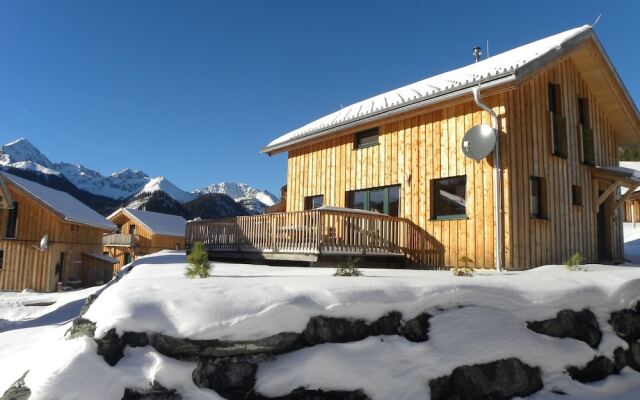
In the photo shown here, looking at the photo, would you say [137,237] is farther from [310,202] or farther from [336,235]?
[336,235]

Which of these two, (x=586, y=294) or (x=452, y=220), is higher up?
(x=452, y=220)

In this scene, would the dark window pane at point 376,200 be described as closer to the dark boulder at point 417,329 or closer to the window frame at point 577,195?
the window frame at point 577,195

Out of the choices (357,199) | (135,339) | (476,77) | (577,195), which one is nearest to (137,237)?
(357,199)

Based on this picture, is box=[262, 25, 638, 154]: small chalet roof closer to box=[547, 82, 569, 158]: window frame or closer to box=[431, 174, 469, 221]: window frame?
box=[547, 82, 569, 158]: window frame

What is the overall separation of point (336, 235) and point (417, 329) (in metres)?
5.40

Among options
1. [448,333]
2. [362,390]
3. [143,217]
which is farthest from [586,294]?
[143,217]

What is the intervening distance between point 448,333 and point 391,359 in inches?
34.8

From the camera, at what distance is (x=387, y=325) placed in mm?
4961

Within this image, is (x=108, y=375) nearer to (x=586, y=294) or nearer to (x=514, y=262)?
(x=586, y=294)

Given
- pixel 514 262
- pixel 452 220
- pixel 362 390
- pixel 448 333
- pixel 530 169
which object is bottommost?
pixel 362 390

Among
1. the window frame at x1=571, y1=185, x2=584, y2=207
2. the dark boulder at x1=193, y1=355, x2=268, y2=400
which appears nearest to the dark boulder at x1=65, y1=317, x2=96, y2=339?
the dark boulder at x1=193, y1=355, x2=268, y2=400

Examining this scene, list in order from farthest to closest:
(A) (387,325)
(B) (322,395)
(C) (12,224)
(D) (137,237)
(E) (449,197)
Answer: (D) (137,237) < (C) (12,224) < (E) (449,197) < (A) (387,325) < (B) (322,395)

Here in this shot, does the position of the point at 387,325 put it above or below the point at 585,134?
below

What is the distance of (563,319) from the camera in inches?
237
